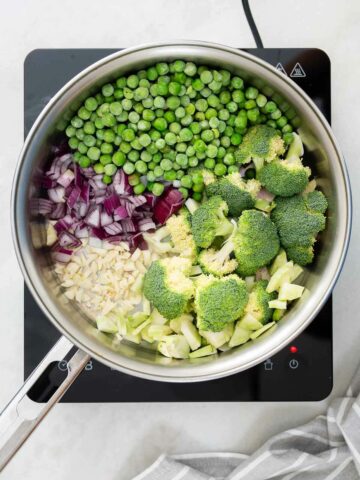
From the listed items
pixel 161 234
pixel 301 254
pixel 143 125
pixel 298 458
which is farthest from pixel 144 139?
pixel 298 458

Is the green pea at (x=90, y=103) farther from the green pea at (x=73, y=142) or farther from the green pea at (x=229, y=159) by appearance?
the green pea at (x=229, y=159)

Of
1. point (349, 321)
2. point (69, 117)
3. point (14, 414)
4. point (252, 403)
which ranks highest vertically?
point (69, 117)

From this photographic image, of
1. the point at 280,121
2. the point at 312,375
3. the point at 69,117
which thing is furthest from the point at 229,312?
the point at 69,117

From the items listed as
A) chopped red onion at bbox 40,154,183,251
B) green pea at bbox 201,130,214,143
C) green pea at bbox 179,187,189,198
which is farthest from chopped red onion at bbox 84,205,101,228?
green pea at bbox 201,130,214,143

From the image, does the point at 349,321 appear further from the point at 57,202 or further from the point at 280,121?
the point at 57,202

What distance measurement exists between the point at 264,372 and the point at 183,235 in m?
0.42

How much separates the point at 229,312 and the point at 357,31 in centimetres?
87

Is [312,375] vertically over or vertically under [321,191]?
under

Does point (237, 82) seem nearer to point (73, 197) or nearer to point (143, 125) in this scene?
point (143, 125)

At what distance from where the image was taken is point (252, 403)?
161 centimetres

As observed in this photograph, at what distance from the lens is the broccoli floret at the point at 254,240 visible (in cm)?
137

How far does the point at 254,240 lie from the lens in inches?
53.9

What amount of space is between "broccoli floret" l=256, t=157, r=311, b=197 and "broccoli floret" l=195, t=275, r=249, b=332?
0.79 ft

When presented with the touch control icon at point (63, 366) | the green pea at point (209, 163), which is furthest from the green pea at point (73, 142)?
the touch control icon at point (63, 366)
